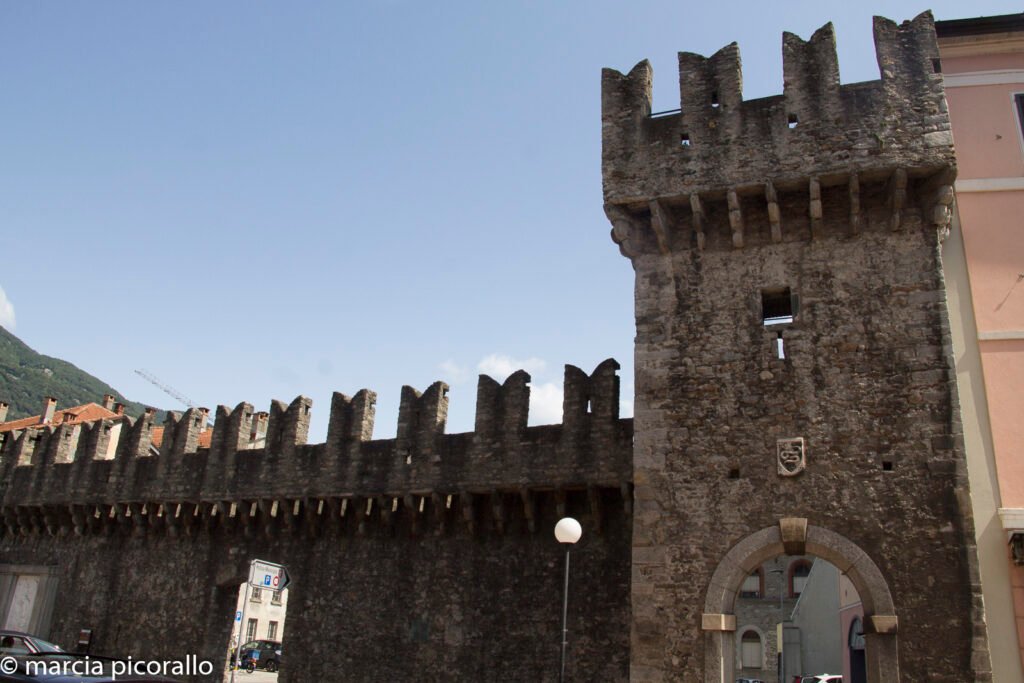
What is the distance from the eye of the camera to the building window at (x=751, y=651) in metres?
27.7

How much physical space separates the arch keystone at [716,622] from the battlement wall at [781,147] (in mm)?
4770

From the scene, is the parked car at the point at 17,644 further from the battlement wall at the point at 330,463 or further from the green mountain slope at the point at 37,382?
the green mountain slope at the point at 37,382

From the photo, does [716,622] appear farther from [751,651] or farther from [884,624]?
[751,651]

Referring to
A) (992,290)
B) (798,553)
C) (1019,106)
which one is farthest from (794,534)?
(1019,106)

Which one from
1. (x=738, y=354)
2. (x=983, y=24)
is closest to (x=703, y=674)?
(x=738, y=354)

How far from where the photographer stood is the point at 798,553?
364 inches

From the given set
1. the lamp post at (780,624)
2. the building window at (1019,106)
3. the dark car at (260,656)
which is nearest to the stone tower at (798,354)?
the building window at (1019,106)

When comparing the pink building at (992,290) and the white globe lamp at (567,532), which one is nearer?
the pink building at (992,290)

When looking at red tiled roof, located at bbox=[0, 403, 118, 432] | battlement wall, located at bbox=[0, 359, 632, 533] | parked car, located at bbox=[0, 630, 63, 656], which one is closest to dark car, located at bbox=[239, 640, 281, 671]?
red tiled roof, located at bbox=[0, 403, 118, 432]

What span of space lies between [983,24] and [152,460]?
17283 mm

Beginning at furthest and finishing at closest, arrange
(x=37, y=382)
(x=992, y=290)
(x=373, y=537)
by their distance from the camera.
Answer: (x=37, y=382) → (x=373, y=537) → (x=992, y=290)

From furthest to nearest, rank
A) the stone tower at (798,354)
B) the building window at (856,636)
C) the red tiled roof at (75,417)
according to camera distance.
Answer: the red tiled roof at (75,417), the building window at (856,636), the stone tower at (798,354)

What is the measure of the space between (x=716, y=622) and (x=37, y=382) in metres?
87.0

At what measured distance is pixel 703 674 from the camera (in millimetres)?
8984
